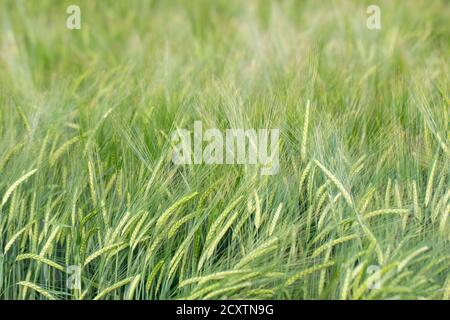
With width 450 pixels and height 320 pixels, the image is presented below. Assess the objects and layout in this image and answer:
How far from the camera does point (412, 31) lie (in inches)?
106

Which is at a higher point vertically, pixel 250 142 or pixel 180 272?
pixel 250 142

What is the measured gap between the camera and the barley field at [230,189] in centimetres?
161

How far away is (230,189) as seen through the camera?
5.69ft

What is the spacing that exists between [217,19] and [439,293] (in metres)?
1.65

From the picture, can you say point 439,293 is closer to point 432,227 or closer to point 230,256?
point 432,227
